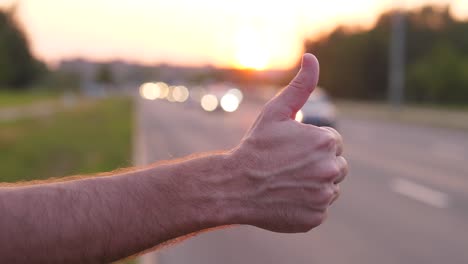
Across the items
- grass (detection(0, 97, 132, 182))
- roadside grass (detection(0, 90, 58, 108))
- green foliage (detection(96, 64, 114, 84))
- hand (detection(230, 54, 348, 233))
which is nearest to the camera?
hand (detection(230, 54, 348, 233))

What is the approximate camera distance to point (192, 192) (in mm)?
2715

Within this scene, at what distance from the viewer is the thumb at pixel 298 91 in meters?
2.68

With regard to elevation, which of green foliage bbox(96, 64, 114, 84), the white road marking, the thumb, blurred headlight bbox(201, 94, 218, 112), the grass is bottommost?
green foliage bbox(96, 64, 114, 84)

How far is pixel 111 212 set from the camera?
2580 mm

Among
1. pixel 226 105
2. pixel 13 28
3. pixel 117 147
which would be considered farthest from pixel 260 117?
pixel 13 28

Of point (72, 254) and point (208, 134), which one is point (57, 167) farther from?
point (72, 254)

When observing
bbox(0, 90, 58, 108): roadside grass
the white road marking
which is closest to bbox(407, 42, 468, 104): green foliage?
bbox(0, 90, 58, 108): roadside grass

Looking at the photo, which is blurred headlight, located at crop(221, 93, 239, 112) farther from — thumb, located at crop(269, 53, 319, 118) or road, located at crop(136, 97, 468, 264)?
thumb, located at crop(269, 53, 319, 118)

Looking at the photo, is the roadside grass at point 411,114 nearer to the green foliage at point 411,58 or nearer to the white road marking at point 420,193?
the green foliage at point 411,58

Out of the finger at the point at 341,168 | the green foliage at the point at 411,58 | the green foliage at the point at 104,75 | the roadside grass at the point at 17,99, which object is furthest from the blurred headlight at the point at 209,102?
the green foliage at the point at 104,75

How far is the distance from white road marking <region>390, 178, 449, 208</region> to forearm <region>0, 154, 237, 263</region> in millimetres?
11681

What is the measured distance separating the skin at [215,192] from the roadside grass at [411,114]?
36.7 metres

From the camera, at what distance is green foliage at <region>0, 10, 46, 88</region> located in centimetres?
10138

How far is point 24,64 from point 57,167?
93315 mm
